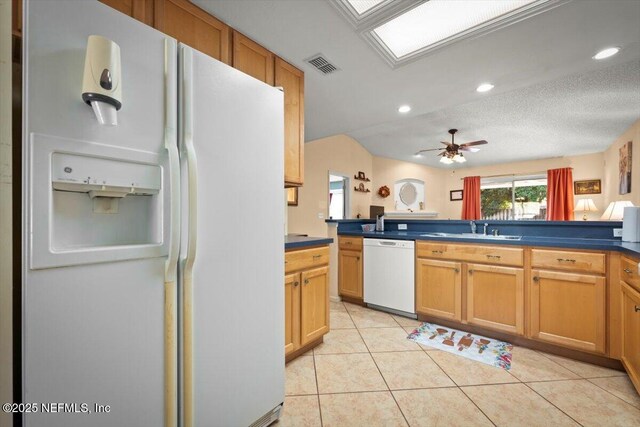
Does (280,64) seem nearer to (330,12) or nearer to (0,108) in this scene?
(330,12)

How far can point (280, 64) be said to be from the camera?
2.05 m

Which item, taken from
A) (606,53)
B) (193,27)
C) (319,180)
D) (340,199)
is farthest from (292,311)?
(340,199)

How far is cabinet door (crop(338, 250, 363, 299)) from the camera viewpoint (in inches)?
133

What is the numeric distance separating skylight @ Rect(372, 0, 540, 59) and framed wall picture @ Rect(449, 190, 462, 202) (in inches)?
245

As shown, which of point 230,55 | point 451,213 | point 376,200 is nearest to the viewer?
point 230,55

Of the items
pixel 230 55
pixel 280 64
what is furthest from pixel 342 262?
pixel 230 55

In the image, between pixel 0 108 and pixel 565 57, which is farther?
pixel 565 57

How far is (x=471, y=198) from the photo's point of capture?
7.13m

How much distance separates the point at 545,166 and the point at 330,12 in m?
6.82


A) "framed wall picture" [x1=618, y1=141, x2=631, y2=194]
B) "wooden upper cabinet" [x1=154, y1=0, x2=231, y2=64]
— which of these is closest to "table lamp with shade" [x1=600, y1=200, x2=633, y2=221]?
"framed wall picture" [x1=618, y1=141, x2=631, y2=194]

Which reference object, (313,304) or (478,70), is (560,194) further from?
(313,304)

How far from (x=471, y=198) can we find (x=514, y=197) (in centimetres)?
96

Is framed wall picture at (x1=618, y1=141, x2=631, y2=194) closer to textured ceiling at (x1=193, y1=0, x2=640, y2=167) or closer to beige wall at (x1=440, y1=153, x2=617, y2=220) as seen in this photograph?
textured ceiling at (x1=193, y1=0, x2=640, y2=167)

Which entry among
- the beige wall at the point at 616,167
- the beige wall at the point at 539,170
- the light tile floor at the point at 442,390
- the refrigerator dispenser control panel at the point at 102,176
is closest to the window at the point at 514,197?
the beige wall at the point at 539,170
